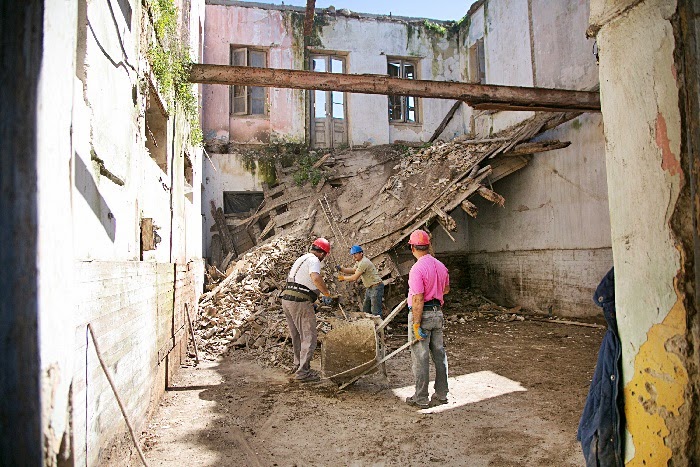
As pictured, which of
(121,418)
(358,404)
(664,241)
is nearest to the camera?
(664,241)

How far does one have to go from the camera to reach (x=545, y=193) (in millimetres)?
12164

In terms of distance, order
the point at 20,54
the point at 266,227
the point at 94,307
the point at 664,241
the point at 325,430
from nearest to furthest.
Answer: the point at 20,54 → the point at 664,241 → the point at 94,307 → the point at 325,430 → the point at 266,227

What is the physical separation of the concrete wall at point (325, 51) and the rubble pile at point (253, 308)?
4.83 meters

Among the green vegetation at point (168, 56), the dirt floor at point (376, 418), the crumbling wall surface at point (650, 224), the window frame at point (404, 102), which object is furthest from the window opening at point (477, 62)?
the crumbling wall surface at point (650, 224)

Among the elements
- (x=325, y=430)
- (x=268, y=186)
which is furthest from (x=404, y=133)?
(x=325, y=430)

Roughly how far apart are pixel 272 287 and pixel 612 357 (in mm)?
8437

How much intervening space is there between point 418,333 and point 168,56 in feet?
15.2

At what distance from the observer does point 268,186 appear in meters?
14.3

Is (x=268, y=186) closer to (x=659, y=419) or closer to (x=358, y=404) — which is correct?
(x=358, y=404)

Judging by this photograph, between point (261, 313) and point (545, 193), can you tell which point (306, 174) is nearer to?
point (261, 313)

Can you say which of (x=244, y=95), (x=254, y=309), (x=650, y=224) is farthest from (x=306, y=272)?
(x=244, y=95)

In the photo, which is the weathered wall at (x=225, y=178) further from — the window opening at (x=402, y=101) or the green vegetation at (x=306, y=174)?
the window opening at (x=402, y=101)

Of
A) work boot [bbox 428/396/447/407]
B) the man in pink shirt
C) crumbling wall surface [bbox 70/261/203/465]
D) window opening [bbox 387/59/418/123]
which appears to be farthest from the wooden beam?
crumbling wall surface [bbox 70/261/203/465]

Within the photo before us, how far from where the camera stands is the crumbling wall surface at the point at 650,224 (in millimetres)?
2178
